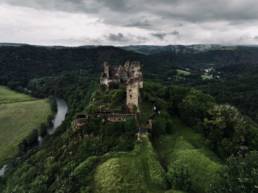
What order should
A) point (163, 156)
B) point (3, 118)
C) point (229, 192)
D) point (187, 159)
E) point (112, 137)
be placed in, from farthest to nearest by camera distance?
point (3, 118)
point (112, 137)
point (163, 156)
point (187, 159)
point (229, 192)

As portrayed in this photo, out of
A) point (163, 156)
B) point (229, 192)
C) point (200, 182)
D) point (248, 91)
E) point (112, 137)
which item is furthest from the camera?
point (248, 91)

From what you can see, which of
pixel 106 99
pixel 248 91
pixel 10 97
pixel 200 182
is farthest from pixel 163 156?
pixel 10 97

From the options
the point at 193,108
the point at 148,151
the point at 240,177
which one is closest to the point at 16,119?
the point at 193,108

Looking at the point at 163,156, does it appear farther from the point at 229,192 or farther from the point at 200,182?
the point at 229,192

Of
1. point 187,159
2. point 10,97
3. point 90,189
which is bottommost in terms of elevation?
point 10,97

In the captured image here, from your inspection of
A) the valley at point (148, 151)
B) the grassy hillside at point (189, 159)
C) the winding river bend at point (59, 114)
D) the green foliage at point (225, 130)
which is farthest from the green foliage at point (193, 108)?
the winding river bend at point (59, 114)

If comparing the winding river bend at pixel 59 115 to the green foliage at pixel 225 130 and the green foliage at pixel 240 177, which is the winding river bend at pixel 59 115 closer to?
the green foliage at pixel 225 130

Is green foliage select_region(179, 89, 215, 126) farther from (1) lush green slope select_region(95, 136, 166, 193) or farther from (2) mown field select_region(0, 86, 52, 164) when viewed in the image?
(2) mown field select_region(0, 86, 52, 164)

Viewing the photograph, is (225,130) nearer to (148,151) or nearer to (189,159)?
(189,159)

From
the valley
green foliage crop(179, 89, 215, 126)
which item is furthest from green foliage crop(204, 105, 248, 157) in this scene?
green foliage crop(179, 89, 215, 126)
